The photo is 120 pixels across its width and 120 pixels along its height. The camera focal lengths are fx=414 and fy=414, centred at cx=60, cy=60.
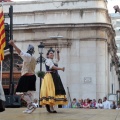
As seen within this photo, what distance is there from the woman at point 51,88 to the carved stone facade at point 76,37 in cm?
1957

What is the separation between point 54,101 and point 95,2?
22497mm

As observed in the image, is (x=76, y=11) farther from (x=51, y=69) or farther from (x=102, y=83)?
(x=51, y=69)

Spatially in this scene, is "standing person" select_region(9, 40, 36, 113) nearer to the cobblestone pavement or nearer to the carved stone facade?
the cobblestone pavement

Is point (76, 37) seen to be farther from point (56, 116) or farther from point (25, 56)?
point (56, 116)

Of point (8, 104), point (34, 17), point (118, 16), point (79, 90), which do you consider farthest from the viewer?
point (118, 16)

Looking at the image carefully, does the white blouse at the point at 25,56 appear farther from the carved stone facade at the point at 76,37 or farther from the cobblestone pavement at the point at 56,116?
the carved stone facade at the point at 76,37

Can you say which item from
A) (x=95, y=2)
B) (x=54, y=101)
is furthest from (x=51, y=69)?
(x=95, y=2)

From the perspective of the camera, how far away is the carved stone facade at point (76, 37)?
32250 mm

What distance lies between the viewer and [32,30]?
3391 cm

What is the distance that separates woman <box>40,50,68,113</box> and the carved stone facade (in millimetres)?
19565

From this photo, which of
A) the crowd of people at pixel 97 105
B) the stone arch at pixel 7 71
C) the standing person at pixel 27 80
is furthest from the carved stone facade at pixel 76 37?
the standing person at pixel 27 80

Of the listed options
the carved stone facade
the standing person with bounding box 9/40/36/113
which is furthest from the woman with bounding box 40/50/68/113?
the carved stone facade

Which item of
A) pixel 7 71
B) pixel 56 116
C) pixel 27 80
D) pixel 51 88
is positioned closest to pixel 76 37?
pixel 7 71

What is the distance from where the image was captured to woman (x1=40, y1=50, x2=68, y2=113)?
1215 centimetres
